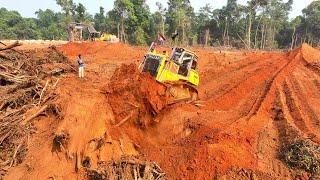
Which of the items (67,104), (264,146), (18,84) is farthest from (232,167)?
(18,84)

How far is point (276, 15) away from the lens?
55594mm

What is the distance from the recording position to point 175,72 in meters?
14.5

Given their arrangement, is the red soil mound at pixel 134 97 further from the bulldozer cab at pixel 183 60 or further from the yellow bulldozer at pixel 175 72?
the bulldozer cab at pixel 183 60

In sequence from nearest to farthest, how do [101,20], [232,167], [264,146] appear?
[232,167] < [264,146] < [101,20]

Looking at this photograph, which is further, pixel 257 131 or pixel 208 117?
pixel 208 117

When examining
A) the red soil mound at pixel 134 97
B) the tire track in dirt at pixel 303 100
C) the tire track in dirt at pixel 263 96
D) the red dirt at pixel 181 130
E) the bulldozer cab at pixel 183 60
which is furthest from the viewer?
the bulldozer cab at pixel 183 60

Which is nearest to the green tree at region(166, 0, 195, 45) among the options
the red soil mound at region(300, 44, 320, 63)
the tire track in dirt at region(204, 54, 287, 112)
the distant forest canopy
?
the distant forest canopy

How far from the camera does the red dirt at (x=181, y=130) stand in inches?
416

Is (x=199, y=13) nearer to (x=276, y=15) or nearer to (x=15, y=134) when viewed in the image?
(x=276, y=15)

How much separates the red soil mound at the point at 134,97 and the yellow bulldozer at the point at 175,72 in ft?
2.45

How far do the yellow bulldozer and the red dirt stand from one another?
1.93 ft

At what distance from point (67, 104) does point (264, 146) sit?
5.66 meters

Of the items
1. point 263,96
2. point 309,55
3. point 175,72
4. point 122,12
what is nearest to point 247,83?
point 263,96

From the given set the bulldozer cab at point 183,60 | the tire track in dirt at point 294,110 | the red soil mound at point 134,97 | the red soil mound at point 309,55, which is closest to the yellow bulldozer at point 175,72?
the bulldozer cab at point 183,60
